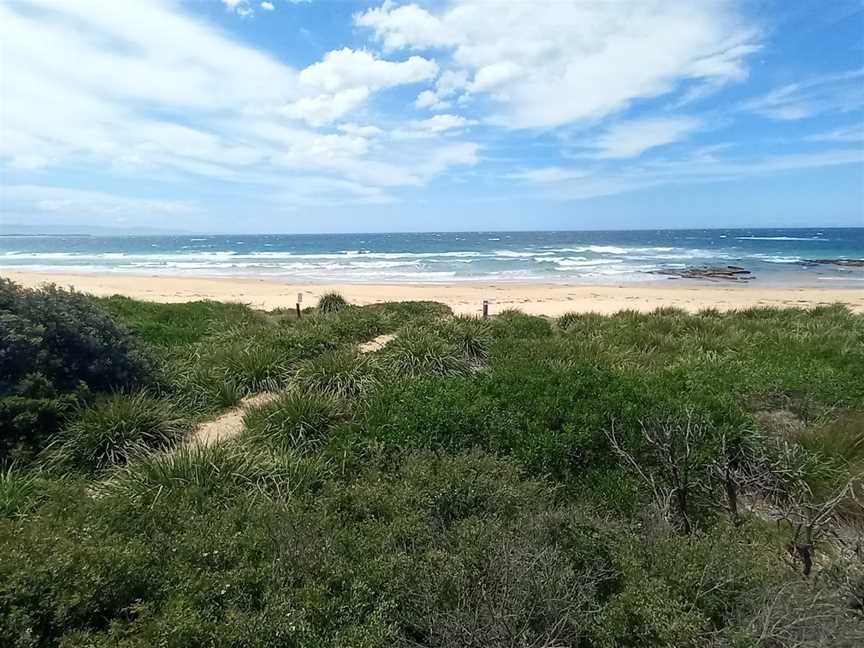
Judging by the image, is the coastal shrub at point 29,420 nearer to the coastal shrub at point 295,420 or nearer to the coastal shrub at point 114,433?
the coastal shrub at point 114,433

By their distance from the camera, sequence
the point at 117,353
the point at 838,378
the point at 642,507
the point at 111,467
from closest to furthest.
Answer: the point at 642,507, the point at 111,467, the point at 117,353, the point at 838,378

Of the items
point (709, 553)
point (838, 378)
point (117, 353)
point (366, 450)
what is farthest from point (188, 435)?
point (838, 378)

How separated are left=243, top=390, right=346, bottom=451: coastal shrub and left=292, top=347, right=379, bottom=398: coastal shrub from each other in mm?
588

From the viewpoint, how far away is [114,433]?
207 inches

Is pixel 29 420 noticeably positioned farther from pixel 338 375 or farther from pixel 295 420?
pixel 338 375

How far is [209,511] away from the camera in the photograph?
3787mm

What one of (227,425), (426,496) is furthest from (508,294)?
(426,496)

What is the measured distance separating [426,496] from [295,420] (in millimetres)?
2363

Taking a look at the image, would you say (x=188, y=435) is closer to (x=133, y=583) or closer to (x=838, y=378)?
(x=133, y=583)

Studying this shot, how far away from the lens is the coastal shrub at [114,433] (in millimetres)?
5023

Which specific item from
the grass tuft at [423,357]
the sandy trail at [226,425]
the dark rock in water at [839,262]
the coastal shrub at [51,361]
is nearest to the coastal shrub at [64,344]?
the coastal shrub at [51,361]

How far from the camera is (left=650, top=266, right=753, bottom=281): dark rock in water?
35100 mm

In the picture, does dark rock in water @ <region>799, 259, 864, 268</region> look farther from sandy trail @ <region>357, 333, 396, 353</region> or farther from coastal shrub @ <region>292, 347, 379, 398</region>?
coastal shrub @ <region>292, 347, 379, 398</region>

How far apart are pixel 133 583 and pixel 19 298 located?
4802 mm
